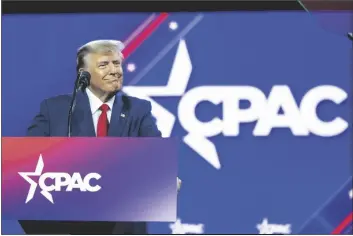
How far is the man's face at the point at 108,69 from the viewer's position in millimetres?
5293

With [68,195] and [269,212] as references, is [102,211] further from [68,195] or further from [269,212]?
[269,212]

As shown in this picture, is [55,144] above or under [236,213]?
above

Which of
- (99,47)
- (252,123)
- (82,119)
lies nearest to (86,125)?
(82,119)

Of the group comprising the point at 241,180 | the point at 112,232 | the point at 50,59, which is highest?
the point at 50,59

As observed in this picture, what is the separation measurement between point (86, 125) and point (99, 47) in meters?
0.57

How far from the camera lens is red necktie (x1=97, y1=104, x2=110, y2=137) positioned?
5.25 m

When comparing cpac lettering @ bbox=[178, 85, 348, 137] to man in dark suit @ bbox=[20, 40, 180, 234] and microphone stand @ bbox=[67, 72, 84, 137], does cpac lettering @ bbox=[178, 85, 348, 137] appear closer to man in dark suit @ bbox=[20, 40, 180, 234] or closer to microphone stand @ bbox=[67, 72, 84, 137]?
man in dark suit @ bbox=[20, 40, 180, 234]

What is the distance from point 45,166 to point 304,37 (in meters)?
2.06

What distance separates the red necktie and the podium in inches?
2.6

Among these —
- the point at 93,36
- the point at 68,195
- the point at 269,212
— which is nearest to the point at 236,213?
the point at 269,212

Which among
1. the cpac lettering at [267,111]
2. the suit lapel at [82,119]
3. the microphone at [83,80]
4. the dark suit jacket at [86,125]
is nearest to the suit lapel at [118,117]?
the dark suit jacket at [86,125]

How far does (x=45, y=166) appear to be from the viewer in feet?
17.2

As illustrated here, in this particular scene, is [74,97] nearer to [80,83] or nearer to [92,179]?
[80,83]

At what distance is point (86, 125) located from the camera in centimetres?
527
